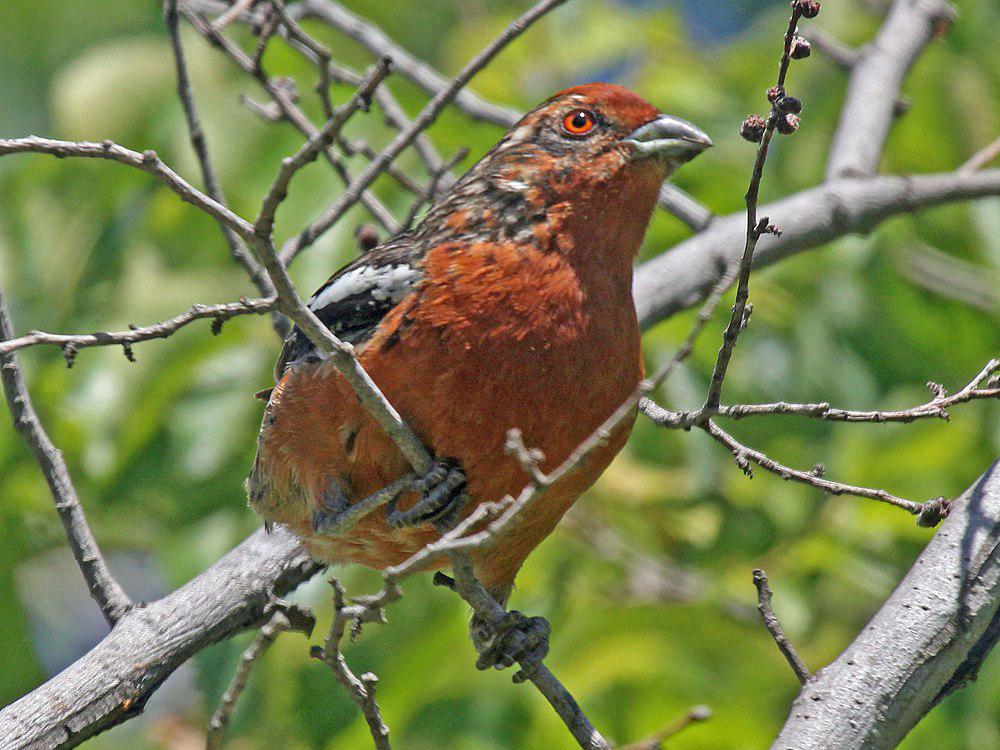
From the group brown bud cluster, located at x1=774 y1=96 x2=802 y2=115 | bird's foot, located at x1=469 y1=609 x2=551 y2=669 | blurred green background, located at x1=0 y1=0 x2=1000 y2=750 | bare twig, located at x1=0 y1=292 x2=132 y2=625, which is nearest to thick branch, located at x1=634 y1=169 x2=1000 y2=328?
blurred green background, located at x1=0 y1=0 x2=1000 y2=750

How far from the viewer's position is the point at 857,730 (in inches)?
119

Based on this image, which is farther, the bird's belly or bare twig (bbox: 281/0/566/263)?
bare twig (bbox: 281/0/566/263)

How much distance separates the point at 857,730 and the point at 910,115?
430 centimetres

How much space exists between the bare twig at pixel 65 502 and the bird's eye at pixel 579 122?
2059mm

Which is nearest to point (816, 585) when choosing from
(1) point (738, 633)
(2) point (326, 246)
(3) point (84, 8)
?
(1) point (738, 633)

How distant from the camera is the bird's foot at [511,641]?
3982 millimetres

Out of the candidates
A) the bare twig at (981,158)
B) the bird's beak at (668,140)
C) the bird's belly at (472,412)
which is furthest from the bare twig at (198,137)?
the bare twig at (981,158)

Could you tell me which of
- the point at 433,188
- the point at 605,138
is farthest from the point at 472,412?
the point at 433,188

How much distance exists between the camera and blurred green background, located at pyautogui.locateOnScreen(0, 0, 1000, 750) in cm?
443

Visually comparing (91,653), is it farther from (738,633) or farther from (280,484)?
(738,633)

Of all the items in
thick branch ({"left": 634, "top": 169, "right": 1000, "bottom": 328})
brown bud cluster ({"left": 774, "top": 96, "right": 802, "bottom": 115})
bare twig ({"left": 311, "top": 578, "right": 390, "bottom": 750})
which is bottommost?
bare twig ({"left": 311, "top": 578, "right": 390, "bottom": 750})

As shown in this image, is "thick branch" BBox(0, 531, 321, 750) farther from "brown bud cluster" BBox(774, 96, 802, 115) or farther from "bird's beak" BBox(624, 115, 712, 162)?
"brown bud cluster" BBox(774, 96, 802, 115)

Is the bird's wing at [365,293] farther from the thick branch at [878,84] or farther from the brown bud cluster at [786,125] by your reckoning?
the thick branch at [878,84]

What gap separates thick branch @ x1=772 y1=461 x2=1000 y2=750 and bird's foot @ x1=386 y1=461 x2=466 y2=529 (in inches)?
47.0
